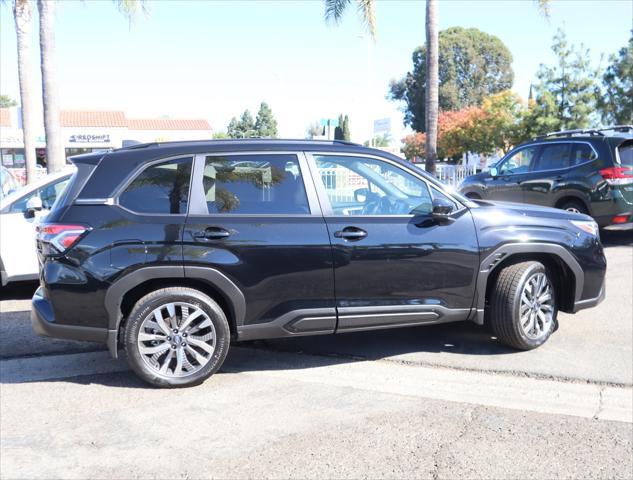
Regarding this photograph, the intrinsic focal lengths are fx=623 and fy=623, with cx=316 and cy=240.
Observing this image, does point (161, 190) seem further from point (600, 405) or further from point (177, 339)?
point (600, 405)

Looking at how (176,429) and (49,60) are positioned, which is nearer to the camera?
(176,429)

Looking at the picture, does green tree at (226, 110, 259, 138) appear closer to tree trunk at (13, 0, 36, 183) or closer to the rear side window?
tree trunk at (13, 0, 36, 183)

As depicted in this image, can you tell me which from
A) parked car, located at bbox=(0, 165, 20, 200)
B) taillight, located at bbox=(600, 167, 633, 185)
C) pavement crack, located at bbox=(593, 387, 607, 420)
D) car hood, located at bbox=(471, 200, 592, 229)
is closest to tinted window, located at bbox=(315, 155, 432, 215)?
car hood, located at bbox=(471, 200, 592, 229)

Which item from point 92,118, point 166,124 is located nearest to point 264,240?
point 92,118

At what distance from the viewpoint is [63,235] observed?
455 centimetres

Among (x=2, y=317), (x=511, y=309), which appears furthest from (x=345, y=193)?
(x=2, y=317)

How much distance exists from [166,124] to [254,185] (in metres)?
53.8

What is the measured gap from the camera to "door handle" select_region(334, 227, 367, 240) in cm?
482

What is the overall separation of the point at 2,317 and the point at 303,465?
4684mm

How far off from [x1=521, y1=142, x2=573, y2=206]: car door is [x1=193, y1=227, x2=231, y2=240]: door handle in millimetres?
7747

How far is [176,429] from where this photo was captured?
13.3 ft

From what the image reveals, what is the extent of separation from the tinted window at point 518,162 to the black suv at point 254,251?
6.74 m

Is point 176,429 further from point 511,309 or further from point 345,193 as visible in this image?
point 511,309

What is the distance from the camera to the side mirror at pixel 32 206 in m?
6.80
